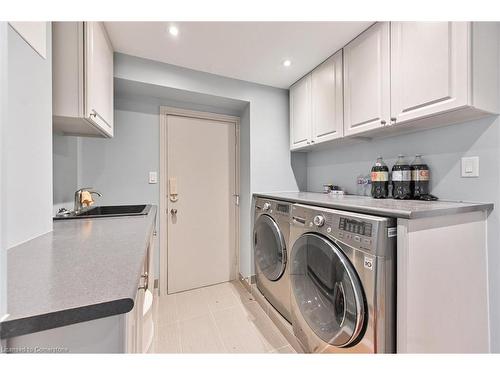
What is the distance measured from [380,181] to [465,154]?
1.54 feet

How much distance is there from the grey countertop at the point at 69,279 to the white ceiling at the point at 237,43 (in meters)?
1.45

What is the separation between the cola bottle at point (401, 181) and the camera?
4.70 feet

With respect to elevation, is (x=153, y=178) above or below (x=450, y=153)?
below

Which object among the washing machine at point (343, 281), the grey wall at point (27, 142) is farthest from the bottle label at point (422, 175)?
the grey wall at point (27, 142)

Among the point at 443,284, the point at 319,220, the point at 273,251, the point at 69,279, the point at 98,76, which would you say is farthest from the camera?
the point at 273,251

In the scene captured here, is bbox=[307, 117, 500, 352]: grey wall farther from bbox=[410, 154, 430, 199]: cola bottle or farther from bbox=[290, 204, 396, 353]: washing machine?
bbox=[290, 204, 396, 353]: washing machine

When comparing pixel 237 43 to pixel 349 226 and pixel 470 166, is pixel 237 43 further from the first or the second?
pixel 470 166

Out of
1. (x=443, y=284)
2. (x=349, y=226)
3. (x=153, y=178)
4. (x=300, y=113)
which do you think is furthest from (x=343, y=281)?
(x=153, y=178)

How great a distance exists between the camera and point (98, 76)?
131 cm

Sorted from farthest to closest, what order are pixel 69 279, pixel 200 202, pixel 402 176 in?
pixel 200 202 → pixel 402 176 → pixel 69 279

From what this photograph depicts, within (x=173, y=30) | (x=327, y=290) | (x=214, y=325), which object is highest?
(x=173, y=30)

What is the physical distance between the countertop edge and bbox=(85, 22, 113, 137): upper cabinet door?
1.13 meters

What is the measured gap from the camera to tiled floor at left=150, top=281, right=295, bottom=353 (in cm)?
147

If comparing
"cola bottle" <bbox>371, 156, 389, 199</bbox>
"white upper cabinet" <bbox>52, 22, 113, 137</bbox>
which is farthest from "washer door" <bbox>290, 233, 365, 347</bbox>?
"white upper cabinet" <bbox>52, 22, 113, 137</bbox>
